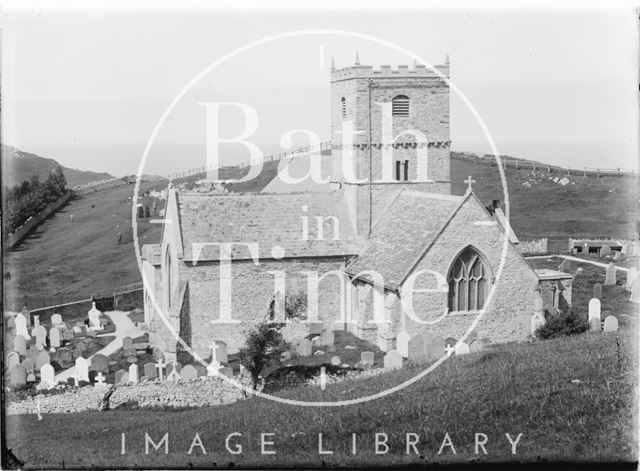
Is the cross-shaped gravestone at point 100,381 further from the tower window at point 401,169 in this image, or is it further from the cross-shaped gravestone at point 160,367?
the tower window at point 401,169

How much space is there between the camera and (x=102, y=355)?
30.9 metres

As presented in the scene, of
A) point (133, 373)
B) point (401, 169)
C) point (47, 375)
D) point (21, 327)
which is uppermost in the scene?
point (401, 169)

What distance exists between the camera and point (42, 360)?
1219 inches

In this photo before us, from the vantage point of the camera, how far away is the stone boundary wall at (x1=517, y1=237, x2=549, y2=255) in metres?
50.3

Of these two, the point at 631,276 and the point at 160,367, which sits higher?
the point at 631,276

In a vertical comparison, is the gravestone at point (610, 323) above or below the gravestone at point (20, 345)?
above

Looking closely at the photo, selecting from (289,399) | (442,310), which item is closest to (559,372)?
(289,399)

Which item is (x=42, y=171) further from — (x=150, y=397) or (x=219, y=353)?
(x=150, y=397)

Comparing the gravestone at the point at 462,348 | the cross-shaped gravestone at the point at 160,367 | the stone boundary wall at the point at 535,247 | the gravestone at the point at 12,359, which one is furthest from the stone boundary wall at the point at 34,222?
the gravestone at the point at 462,348

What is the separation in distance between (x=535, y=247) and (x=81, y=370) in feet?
100

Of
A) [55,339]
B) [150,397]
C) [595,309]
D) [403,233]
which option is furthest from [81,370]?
[595,309]

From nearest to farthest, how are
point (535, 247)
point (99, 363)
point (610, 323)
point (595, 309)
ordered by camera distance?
1. point (610, 323)
2. point (99, 363)
3. point (595, 309)
4. point (535, 247)

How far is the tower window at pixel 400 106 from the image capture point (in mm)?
33781

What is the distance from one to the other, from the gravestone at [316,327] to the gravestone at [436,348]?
16.5ft
